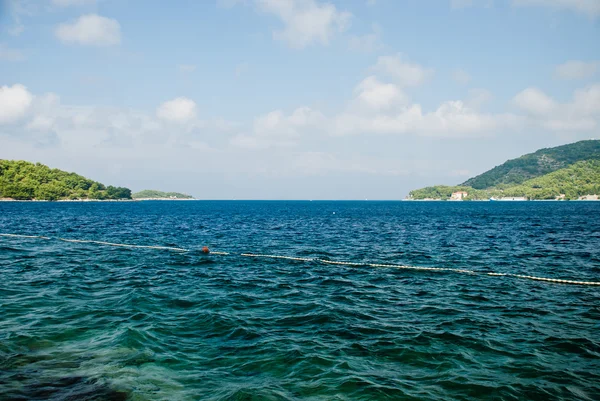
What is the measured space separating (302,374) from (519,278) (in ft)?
58.9

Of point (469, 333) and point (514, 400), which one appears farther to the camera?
point (469, 333)

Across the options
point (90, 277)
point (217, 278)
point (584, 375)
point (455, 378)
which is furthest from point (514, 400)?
point (90, 277)

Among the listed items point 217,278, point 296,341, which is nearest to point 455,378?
point 296,341

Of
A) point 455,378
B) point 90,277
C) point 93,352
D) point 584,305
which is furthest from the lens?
point 90,277

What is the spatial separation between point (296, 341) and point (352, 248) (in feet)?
84.3

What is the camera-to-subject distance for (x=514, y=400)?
29.5ft

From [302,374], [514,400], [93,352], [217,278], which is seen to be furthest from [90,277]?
[514,400]

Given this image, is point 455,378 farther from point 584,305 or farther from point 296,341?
point 584,305

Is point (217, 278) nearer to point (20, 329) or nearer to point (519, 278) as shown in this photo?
point (20, 329)

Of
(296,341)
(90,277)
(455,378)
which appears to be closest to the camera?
(455,378)

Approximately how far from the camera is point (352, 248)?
37750 millimetres

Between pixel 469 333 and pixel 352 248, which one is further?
pixel 352 248

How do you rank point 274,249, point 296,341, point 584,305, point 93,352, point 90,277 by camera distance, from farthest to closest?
point 274,249 < point 90,277 < point 584,305 < point 296,341 < point 93,352

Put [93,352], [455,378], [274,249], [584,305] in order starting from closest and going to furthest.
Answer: [455,378], [93,352], [584,305], [274,249]
